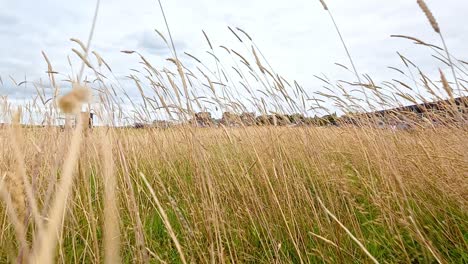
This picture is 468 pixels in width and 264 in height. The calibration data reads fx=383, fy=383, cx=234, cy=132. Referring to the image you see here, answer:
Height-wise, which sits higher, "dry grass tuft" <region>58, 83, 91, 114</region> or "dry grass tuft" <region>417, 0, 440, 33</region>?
"dry grass tuft" <region>417, 0, 440, 33</region>

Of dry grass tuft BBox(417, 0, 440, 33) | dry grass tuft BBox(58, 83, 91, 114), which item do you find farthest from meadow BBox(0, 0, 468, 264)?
dry grass tuft BBox(58, 83, 91, 114)

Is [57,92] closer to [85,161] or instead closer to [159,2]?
[85,161]

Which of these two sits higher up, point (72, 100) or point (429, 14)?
point (429, 14)

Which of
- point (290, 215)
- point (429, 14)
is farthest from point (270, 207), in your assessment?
point (429, 14)

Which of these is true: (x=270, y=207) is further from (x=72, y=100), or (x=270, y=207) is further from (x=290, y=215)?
(x=72, y=100)

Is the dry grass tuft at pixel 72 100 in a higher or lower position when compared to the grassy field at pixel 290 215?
higher

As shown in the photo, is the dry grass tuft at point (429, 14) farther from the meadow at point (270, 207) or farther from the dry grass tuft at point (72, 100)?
the dry grass tuft at point (72, 100)

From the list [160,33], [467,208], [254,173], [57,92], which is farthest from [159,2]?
[467,208]

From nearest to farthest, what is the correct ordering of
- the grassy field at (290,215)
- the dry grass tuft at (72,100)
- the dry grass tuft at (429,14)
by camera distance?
the dry grass tuft at (72,100) < the dry grass tuft at (429,14) < the grassy field at (290,215)

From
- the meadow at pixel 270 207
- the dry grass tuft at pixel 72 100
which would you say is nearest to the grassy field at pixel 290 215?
the meadow at pixel 270 207

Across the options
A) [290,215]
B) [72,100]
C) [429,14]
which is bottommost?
[290,215]

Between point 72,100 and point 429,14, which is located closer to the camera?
point 72,100

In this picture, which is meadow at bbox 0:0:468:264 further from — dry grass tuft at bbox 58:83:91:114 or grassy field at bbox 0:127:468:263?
dry grass tuft at bbox 58:83:91:114

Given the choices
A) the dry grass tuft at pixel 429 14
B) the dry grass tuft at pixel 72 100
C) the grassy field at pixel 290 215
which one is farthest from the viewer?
the grassy field at pixel 290 215
